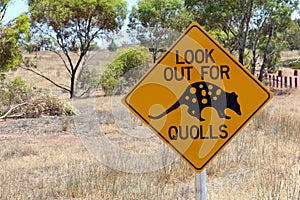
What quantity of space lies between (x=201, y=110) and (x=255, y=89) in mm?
471

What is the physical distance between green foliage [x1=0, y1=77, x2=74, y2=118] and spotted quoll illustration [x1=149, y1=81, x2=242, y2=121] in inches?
541

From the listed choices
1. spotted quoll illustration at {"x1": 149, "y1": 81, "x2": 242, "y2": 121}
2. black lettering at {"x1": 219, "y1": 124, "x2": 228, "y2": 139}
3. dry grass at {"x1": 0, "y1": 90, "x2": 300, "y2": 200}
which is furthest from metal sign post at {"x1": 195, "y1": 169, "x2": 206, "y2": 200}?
dry grass at {"x1": 0, "y1": 90, "x2": 300, "y2": 200}

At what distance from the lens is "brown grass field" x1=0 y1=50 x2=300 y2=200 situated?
5.12 meters

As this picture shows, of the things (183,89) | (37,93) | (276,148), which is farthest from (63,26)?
(183,89)

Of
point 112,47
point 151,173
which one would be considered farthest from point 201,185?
point 151,173

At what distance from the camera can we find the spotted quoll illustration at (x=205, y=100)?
353 centimetres

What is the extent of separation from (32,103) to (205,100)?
14.1 metres

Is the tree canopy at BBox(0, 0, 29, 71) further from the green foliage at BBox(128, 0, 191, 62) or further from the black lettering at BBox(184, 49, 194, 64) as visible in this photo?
the green foliage at BBox(128, 0, 191, 62)

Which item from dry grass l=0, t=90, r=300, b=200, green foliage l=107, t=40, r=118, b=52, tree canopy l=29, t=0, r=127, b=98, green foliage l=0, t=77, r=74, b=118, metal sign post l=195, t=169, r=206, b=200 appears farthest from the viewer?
tree canopy l=29, t=0, r=127, b=98

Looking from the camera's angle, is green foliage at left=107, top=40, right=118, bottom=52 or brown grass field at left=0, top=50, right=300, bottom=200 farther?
brown grass field at left=0, top=50, right=300, bottom=200

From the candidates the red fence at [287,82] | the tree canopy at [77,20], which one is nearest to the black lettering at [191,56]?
the tree canopy at [77,20]

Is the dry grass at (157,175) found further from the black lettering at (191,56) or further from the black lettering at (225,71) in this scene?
the black lettering at (191,56)

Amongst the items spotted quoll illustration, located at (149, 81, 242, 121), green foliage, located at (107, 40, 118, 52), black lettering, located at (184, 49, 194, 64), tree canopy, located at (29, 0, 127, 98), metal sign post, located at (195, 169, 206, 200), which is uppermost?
Answer: tree canopy, located at (29, 0, 127, 98)

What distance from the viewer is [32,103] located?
661 inches
